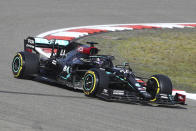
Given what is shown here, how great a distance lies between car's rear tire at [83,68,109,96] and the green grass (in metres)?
2.56

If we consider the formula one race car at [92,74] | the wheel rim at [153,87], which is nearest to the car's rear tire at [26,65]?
the formula one race car at [92,74]

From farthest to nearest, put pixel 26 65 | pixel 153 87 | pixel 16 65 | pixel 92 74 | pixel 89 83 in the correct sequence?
pixel 16 65 < pixel 26 65 < pixel 153 87 < pixel 89 83 < pixel 92 74

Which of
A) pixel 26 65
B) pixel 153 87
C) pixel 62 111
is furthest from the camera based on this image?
pixel 26 65

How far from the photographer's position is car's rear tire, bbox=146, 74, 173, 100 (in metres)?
9.25

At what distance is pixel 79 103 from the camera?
834 cm

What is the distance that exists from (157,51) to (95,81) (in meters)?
6.70

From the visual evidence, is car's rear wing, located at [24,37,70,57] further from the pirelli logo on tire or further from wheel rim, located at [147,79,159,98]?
wheel rim, located at [147,79,159,98]

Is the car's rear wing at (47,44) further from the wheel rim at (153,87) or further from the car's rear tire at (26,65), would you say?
the wheel rim at (153,87)

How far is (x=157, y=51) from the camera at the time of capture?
15.3 m

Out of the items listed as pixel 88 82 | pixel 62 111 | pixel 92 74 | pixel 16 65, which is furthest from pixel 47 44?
pixel 62 111

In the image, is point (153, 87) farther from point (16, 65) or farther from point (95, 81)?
point (16, 65)

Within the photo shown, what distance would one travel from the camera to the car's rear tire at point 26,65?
10.5 m

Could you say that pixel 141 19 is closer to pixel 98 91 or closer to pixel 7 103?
pixel 98 91

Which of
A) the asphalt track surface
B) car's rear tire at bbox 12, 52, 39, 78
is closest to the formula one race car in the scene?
car's rear tire at bbox 12, 52, 39, 78
